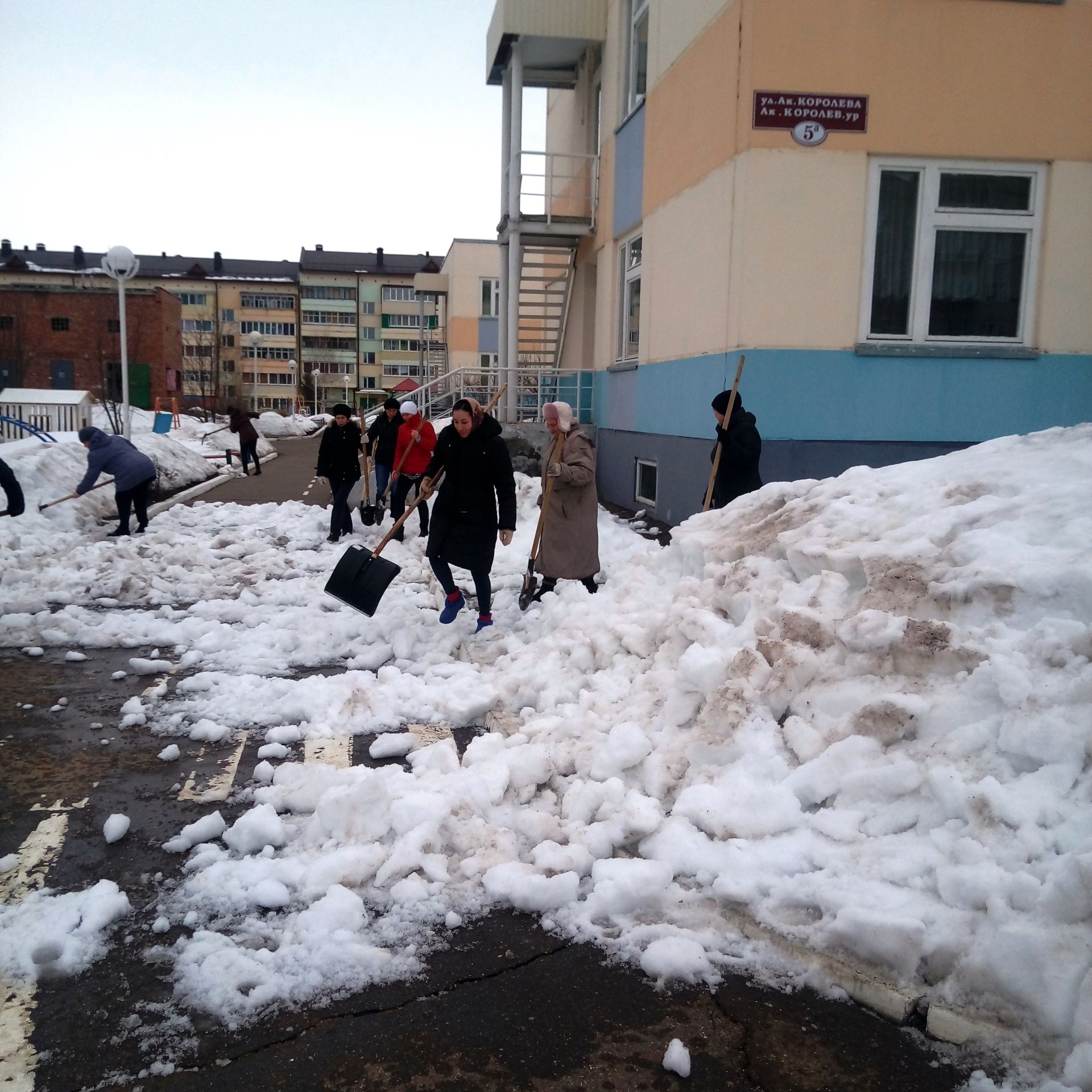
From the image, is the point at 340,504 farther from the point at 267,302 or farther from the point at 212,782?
the point at 267,302

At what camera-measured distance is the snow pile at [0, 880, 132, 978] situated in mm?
3139

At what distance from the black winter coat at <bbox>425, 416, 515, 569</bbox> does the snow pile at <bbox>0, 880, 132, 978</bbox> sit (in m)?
4.27

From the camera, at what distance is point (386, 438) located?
12750 millimetres

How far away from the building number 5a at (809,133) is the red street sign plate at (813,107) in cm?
4

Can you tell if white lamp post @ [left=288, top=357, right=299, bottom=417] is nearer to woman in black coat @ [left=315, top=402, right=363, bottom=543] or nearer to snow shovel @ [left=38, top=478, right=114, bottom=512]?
snow shovel @ [left=38, top=478, right=114, bottom=512]

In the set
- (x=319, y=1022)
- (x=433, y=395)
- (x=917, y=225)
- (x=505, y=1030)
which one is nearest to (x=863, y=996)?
(x=505, y=1030)

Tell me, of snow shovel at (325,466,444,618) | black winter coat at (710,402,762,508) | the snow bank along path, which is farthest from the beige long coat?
the snow bank along path

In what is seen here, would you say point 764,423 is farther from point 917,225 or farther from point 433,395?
point 433,395

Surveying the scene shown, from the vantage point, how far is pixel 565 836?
13.0ft

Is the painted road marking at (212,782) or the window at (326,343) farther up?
the window at (326,343)

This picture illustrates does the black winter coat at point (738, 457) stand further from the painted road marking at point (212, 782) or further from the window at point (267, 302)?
the window at point (267, 302)

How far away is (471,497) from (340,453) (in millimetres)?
4772

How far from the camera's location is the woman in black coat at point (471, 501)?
745cm

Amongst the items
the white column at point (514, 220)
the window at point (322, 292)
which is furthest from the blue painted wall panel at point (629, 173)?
the window at point (322, 292)
